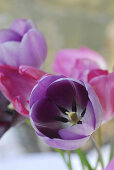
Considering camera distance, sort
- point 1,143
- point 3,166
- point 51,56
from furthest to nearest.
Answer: point 51,56
point 1,143
point 3,166

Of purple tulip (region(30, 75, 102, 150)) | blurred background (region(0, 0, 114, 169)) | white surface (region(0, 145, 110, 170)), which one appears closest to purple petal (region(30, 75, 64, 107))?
purple tulip (region(30, 75, 102, 150))

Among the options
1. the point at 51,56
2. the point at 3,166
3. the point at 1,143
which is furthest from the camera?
the point at 51,56

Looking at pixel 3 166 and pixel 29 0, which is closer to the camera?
pixel 3 166

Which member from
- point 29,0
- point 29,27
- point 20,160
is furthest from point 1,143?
point 29,27

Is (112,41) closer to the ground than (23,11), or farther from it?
closer to the ground

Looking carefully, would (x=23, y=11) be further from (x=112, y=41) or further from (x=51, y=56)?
(x=112, y=41)

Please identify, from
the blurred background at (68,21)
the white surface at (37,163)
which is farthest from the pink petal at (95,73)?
the blurred background at (68,21)

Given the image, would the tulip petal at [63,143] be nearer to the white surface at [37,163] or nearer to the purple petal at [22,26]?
the purple petal at [22,26]

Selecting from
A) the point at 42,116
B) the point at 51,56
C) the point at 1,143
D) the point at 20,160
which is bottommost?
the point at 1,143

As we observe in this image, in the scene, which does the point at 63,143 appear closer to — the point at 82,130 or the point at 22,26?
the point at 82,130
